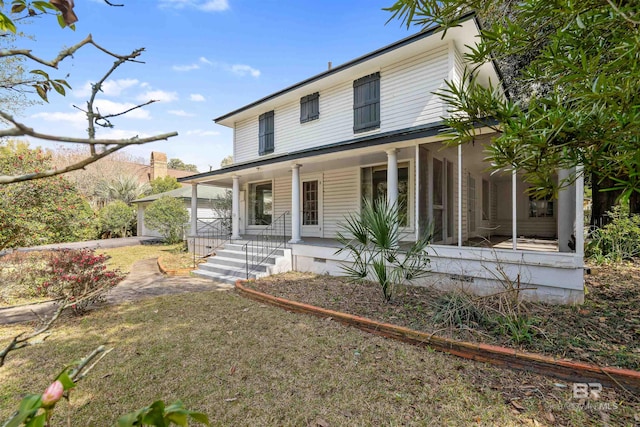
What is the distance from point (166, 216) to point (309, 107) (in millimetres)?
9593

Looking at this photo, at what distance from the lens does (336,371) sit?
11.4 feet

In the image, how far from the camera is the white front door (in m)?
11.1

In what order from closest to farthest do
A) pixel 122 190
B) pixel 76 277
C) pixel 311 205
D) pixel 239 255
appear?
pixel 76 277 → pixel 239 255 → pixel 311 205 → pixel 122 190

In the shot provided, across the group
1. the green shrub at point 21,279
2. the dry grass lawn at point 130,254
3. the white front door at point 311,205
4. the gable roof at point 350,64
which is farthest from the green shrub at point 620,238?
the dry grass lawn at point 130,254

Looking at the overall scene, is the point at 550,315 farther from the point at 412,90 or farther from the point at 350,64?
the point at 350,64

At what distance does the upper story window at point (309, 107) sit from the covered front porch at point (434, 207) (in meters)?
1.95

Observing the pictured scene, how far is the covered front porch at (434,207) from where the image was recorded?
213 inches

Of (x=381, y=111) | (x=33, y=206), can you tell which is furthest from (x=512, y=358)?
(x=33, y=206)

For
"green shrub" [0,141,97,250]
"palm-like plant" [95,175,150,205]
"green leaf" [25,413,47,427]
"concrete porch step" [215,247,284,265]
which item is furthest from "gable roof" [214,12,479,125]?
"palm-like plant" [95,175,150,205]

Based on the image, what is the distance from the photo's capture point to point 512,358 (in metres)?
3.46

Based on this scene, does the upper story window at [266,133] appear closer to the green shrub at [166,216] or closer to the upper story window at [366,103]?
the upper story window at [366,103]

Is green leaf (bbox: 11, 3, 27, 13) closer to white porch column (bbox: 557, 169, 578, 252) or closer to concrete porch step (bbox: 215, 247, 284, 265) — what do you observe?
concrete porch step (bbox: 215, 247, 284, 265)

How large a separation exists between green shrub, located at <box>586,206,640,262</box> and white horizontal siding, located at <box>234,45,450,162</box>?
521 cm

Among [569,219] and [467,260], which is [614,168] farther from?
[569,219]
